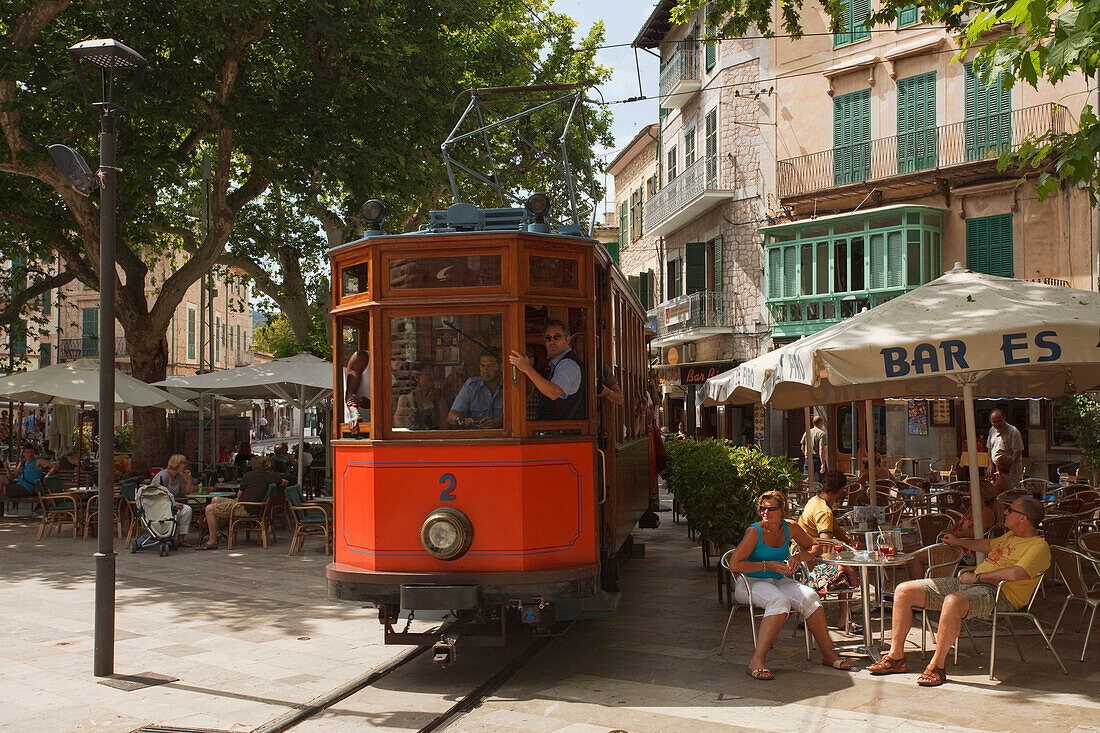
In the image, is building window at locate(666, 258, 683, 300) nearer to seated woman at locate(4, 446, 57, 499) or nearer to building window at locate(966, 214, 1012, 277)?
building window at locate(966, 214, 1012, 277)

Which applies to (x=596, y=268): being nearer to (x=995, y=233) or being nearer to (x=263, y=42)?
(x=263, y=42)

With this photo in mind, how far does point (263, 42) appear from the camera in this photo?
54.0ft

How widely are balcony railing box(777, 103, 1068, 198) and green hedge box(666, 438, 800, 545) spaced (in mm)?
14613

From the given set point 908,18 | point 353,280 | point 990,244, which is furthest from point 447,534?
point 908,18

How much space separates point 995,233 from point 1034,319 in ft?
57.9

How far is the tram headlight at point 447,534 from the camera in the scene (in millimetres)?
6547

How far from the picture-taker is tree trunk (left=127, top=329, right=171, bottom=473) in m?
18.2

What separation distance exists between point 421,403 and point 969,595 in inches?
153

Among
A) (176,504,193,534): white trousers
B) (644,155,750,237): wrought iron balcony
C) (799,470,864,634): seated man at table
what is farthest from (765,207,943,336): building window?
(176,504,193,534): white trousers

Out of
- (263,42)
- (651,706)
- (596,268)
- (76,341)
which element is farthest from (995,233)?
(76,341)

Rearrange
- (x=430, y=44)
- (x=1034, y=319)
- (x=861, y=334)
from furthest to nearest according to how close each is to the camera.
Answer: (x=430, y=44), (x=861, y=334), (x=1034, y=319)

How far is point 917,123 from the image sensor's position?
24.2 m

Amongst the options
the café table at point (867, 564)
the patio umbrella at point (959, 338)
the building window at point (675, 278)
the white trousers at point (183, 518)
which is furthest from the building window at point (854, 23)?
the café table at point (867, 564)

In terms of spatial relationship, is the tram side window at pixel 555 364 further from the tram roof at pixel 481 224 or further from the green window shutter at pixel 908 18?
the green window shutter at pixel 908 18
